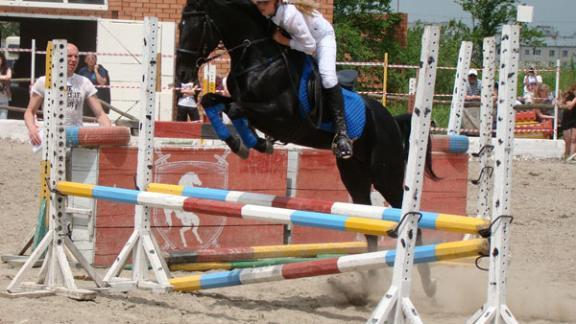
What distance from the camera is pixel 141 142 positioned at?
5.90 meters

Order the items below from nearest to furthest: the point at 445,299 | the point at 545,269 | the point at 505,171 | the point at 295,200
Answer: the point at 505,171 < the point at 295,200 < the point at 445,299 < the point at 545,269

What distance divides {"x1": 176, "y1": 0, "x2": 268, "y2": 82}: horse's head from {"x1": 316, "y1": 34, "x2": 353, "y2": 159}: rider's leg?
0.40 m

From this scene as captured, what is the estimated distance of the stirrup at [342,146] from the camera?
6180mm

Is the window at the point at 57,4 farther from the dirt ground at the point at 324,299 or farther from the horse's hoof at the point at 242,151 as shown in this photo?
the horse's hoof at the point at 242,151

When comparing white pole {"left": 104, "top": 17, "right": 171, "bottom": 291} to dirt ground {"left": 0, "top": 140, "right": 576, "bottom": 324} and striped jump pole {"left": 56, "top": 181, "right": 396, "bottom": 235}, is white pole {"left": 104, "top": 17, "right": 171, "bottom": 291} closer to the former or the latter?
dirt ground {"left": 0, "top": 140, "right": 576, "bottom": 324}

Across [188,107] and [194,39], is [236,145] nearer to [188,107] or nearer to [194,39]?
[194,39]

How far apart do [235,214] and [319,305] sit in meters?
1.15

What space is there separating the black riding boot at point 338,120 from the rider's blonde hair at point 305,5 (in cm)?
50

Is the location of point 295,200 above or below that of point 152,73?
below

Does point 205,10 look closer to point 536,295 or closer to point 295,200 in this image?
point 295,200

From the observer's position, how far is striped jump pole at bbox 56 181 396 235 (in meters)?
4.68

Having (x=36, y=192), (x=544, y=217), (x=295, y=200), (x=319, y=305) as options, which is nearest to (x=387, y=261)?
(x=295, y=200)

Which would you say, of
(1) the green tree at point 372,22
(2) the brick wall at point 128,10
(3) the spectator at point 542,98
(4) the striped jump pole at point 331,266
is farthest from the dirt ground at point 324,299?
(1) the green tree at point 372,22

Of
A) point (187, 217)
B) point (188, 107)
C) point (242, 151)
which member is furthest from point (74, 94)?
point (188, 107)
